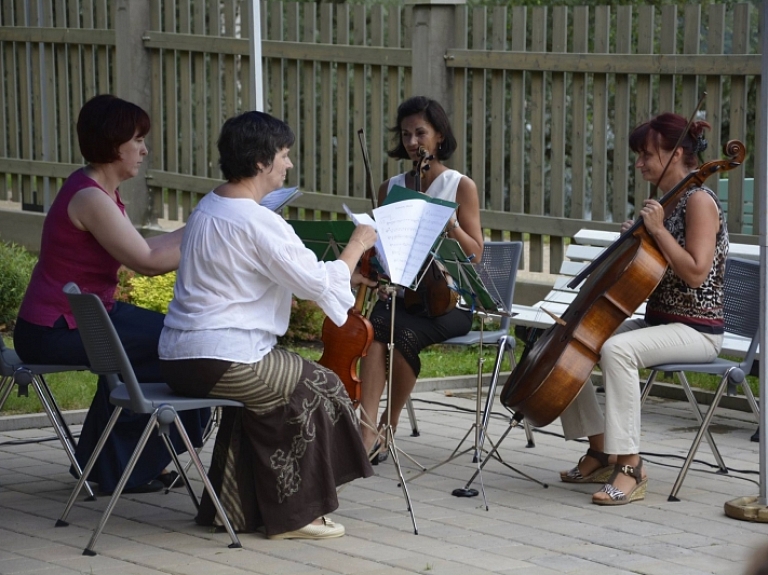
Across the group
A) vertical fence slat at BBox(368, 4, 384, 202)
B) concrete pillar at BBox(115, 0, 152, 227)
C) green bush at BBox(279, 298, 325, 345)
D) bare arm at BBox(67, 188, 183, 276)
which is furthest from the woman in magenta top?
concrete pillar at BBox(115, 0, 152, 227)

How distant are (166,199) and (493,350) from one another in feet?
11.6

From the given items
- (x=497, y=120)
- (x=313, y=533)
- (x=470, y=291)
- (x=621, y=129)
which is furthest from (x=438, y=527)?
(x=497, y=120)

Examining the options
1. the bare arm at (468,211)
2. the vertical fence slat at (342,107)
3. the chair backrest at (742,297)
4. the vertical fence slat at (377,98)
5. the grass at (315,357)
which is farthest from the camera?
the vertical fence slat at (342,107)

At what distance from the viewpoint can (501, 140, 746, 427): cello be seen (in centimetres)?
497

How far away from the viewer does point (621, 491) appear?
5125mm

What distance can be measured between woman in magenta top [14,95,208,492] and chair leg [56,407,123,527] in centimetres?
42

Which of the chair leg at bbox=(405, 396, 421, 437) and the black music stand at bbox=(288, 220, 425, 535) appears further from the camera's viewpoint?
the chair leg at bbox=(405, 396, 421, 437)

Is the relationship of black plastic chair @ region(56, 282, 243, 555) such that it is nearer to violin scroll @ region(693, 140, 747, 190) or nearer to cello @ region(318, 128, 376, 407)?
cello @ region(318, 128, 376, 407)

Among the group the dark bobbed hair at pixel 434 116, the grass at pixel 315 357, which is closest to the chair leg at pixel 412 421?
the grass at pixel 315 357

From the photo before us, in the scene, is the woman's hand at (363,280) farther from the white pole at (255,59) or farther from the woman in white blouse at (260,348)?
the white pole at (255,59)

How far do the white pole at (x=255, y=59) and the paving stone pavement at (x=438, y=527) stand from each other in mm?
1604

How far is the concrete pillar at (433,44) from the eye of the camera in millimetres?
8695

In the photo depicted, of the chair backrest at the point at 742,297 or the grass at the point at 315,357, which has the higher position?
the chair backrest at the point at 742,297

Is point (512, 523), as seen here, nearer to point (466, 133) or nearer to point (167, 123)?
point (466, 133)
